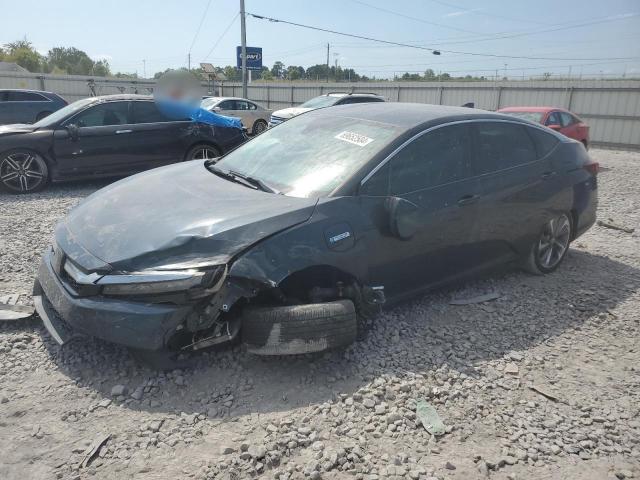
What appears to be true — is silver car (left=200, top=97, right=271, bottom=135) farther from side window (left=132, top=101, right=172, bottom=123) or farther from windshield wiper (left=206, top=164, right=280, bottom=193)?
windshield wiper (left=206, top=164, right=280, bottom=193)

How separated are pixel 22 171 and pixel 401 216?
681cm

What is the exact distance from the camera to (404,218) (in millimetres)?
3385

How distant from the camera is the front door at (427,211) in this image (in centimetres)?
344

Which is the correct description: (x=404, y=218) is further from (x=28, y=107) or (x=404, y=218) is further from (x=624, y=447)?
(x=28, y=107)

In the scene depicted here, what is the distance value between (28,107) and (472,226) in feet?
46.2

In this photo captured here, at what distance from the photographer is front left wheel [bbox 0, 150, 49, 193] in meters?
7.64

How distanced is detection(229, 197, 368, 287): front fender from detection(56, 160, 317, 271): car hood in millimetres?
66

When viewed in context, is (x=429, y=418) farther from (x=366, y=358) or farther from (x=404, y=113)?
(x=404, y=113)

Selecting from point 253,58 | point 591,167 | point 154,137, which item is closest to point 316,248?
point 591,167

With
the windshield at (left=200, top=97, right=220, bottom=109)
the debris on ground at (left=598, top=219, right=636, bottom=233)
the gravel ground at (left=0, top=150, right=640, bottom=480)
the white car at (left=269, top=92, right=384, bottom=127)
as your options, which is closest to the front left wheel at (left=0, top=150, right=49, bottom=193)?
the gravel ground at (left=0, top=150, right=640, bottom=480)

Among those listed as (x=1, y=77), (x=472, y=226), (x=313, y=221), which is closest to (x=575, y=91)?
(x=472, y=226)

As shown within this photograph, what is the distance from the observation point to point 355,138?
12.4ft

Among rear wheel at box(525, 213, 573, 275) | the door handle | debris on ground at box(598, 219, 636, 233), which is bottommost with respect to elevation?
debris on ground at box(598, 219, 636, 233)

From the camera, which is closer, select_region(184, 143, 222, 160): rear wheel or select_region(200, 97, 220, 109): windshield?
select_region(184, 143, 222, 160): rear wheel
